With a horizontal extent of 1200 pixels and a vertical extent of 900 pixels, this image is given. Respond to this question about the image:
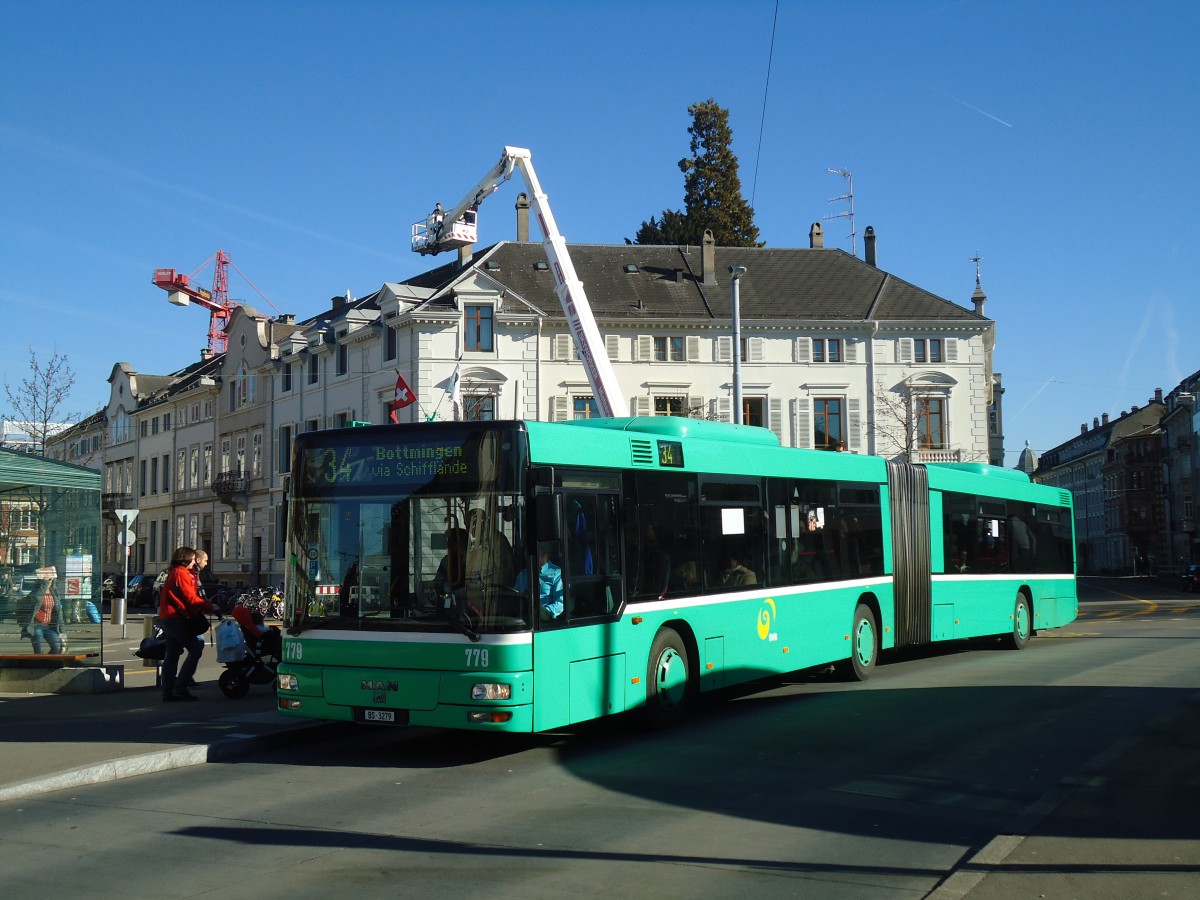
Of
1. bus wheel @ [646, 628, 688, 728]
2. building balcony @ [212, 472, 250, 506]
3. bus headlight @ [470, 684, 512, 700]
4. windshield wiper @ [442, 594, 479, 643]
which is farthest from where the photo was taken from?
building balcony @ [212, 472, 250, 506]

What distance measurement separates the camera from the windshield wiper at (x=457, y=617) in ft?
34.0

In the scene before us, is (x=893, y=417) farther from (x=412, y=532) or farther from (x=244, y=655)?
(x=412, y=532)

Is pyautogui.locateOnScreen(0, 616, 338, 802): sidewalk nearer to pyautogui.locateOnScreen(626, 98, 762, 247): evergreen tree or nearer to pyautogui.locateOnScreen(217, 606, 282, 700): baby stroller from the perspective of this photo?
pyautogui.locateOnScreen(217, 606, 282, 700): baby stroller

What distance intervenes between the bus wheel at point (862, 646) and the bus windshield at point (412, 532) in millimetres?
7618

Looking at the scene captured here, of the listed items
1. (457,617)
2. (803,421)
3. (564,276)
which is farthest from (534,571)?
(803,421)

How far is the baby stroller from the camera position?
49.6ft

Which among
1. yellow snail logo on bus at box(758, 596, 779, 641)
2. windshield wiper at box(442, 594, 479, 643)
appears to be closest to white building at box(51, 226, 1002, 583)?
yellow snail logo on bus at box(758, 596, 779, 641)

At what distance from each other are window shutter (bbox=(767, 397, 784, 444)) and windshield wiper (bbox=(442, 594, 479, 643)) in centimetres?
4554

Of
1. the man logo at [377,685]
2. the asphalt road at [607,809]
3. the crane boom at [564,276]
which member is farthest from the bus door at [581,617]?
the crane boom at [564,276]

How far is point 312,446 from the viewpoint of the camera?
11445 mm

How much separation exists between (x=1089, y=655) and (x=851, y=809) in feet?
46.0

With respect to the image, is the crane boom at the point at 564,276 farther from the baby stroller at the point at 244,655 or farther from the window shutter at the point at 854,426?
the window shutter at the point at 854,426

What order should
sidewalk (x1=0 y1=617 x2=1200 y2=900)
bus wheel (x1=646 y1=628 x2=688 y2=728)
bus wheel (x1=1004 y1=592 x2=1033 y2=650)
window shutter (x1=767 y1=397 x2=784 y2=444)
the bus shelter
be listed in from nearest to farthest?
1. sidewalk (x1=0 y1=617 x2=1200 y2=900)
2. bus wheel (x1=646 y1=628 x2=688 y2=728)
3. the bus shelter
4. bus wheel (x1=1004 y1=592 x2=1033 y2=650)
5. window shutter (x1=767 y1=397 x2=784 y2=444)

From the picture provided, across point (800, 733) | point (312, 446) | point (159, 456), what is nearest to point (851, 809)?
point (800, 733)
